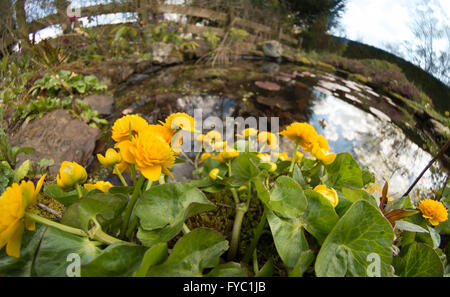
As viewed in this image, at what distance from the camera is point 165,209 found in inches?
12.2

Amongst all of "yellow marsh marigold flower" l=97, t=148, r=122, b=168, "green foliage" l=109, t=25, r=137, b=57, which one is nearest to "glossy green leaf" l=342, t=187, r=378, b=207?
"yellow marsh marigold flower" l=97, t=148, r=122, b=168

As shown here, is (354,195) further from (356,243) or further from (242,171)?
(242,171)

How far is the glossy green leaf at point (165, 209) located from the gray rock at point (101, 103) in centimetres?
141

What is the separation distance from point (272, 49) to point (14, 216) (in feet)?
11.4

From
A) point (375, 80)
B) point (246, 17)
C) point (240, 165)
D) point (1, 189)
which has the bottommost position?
point (1, 189)

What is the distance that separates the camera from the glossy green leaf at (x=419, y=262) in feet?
0.90

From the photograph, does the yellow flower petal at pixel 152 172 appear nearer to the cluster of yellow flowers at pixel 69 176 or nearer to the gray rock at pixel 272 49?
the cluster of yellow flowers at pixel 69 176

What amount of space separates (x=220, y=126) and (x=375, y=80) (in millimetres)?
1272

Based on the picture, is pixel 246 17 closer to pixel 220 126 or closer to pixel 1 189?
pixel 220 126

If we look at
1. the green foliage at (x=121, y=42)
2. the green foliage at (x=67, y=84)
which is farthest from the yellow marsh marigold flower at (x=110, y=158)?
the green foliage at (x=121, y=42)

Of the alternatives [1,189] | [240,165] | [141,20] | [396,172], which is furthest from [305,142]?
Result: [141,20]

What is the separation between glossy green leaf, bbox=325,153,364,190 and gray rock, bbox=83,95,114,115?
1500 mm
